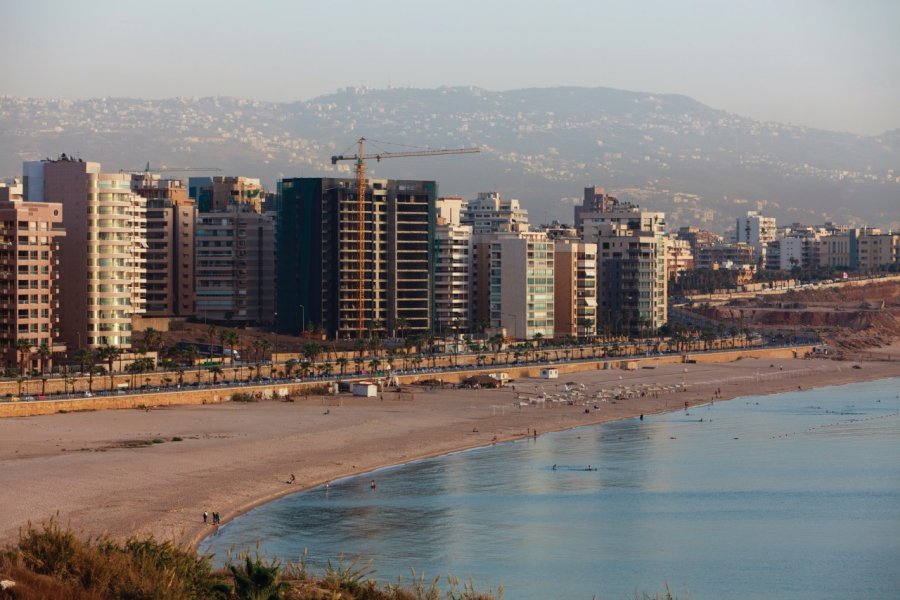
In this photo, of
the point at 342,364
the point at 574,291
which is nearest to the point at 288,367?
the point at 342,364

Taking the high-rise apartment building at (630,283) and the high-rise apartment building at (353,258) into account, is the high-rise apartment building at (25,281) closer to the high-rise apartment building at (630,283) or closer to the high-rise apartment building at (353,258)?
the high-rise apartment building at (353,258)

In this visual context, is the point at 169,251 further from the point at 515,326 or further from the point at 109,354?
the point at 109,354

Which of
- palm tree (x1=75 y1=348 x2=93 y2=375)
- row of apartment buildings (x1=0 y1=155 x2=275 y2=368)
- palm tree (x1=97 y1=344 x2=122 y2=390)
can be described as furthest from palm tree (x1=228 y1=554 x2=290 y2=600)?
palm tree (x1=97 y1=344 x2=122 y2=390)

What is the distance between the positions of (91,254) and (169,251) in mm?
36950

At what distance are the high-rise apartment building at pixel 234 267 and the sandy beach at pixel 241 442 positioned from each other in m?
37.1

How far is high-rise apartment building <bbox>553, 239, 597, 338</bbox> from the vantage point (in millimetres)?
139125

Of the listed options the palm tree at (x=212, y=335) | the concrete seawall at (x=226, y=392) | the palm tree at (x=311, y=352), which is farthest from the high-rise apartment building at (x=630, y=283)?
the palm tree at (x=311, y=352)

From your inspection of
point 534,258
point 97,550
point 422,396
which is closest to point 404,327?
point 534,258

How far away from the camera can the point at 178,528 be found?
160 feet

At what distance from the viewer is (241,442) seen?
6944 centimetres

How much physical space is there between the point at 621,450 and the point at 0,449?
2991 centimetres

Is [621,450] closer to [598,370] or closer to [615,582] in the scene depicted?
[615,582]

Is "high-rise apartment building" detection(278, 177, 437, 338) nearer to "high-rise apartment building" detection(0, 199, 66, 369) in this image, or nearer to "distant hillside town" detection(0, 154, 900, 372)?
"distant hillside town" detection(0, 154, 900, 372)

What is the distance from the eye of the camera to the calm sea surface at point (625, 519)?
4644 centimetres
